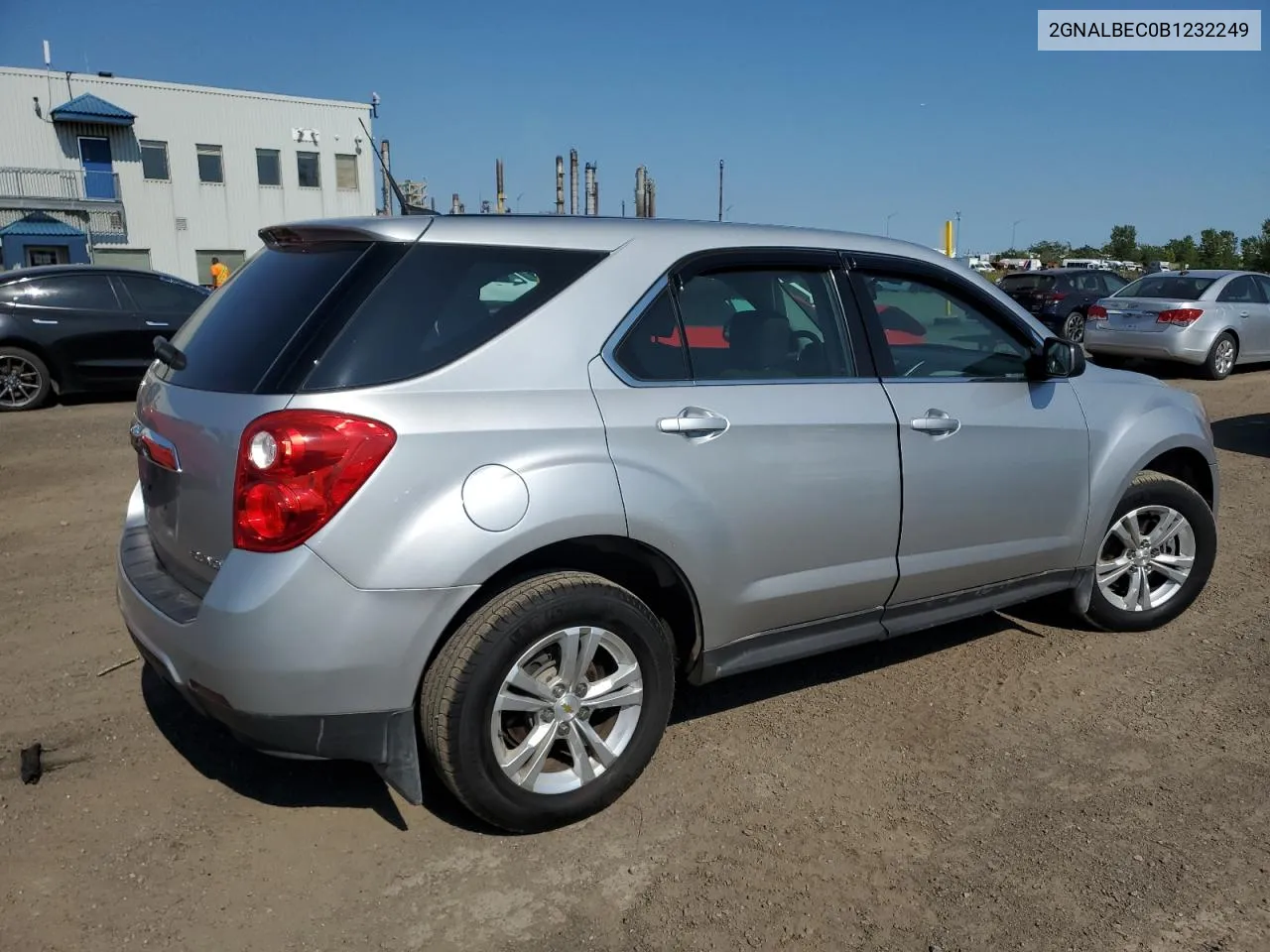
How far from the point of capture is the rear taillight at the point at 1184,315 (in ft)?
42.7

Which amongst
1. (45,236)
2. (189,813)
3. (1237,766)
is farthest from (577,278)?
(45,236)

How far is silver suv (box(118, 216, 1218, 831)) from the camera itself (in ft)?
8.45

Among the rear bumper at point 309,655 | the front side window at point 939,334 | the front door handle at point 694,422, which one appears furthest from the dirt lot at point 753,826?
the front side window at point 939,334

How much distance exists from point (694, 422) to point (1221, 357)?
41.9 ft

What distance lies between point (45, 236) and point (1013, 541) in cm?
4036

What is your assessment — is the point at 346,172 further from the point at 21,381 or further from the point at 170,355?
the point at 170,355

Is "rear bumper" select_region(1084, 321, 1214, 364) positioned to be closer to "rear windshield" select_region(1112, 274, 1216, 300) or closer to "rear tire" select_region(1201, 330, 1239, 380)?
"rear tire" select_region(1201, 330, 1239, 380)

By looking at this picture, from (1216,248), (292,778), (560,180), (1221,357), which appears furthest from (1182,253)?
(292,778)

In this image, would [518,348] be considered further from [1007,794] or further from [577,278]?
[1007,794]

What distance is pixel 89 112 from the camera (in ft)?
119

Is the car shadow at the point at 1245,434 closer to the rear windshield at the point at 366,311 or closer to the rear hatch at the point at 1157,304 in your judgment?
the rear hatch at the point at 1157,304

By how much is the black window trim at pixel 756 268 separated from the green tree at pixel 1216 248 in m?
49.4

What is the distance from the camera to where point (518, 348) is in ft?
9.34

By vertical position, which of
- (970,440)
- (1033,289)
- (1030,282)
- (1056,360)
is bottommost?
(970,440)
